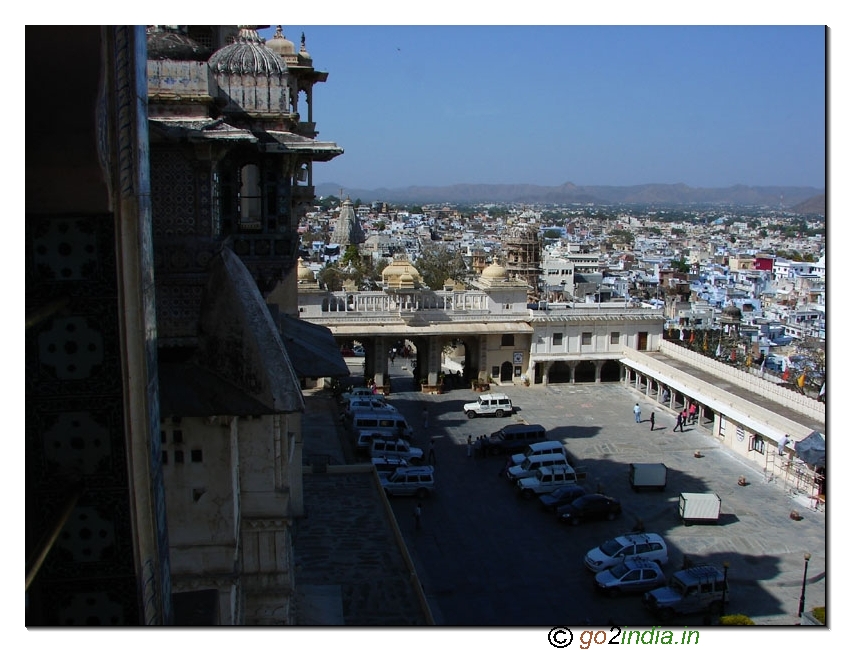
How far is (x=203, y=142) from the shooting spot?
8.52 metres

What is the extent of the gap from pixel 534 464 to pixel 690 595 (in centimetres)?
718

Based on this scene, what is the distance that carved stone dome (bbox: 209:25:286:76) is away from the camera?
1160cm

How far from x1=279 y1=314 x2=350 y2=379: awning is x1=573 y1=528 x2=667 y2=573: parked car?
696 centimetres

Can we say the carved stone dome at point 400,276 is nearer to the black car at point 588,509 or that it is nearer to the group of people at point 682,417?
the group of people at point 682,417

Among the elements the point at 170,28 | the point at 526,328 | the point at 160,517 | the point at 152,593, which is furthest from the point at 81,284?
the point at 526,328

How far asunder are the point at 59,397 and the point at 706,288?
6510cm

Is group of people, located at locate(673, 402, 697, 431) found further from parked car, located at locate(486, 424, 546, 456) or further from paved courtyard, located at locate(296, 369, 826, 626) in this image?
parked car, located at locate(486, 424, 546, 456)

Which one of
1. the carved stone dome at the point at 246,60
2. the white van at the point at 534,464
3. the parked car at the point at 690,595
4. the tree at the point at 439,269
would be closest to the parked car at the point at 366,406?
the white van at the point at 534,464

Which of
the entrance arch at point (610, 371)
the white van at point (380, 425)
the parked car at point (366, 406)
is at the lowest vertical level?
the white van at point (380, 425)

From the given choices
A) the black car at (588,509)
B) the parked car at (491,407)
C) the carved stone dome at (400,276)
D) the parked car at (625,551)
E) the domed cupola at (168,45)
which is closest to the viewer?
the domed cupola at (168,45)

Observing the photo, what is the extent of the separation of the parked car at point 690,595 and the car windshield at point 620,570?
2.01 feet

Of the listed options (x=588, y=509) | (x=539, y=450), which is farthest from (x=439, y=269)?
(x=588, y=509)

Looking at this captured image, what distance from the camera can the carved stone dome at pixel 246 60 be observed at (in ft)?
38.1

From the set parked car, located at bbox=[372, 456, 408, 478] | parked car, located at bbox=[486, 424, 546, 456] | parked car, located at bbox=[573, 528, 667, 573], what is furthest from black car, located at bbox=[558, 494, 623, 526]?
parked car, located at bbox=[486, 424, 546, 456]
